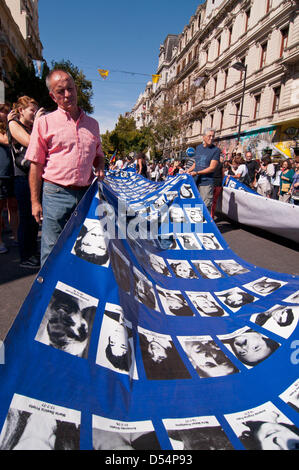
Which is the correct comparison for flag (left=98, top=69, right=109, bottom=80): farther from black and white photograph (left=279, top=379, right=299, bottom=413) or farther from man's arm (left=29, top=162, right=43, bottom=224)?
black and white photograph (left=279, top=379, right=299, bottom=413)

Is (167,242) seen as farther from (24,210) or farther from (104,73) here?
(104,73)

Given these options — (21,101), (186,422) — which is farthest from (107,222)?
(21,101)

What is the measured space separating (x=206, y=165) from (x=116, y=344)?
462cm

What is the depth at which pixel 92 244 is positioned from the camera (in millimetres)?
2027

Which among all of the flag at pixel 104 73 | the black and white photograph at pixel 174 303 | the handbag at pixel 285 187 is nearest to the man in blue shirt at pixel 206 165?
the black and white photograph at pixel 174 303

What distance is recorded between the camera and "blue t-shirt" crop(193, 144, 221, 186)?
557cm

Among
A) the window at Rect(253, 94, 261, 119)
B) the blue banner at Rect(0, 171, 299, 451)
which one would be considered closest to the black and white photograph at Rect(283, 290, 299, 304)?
the blue banner at Rect(0, 171, 299, 451)

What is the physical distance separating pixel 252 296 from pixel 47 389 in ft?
6.62

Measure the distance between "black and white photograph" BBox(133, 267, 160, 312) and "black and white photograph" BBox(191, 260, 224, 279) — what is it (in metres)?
0.90

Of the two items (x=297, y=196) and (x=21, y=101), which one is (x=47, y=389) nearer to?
(x=21, y=101)

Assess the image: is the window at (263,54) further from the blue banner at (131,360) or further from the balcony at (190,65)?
the blue banner at (131,360)

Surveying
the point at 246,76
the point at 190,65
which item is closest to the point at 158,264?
the point at 246,76

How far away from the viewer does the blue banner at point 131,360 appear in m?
1.27
